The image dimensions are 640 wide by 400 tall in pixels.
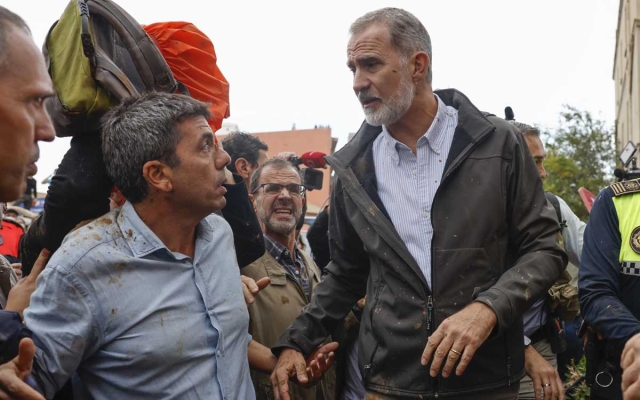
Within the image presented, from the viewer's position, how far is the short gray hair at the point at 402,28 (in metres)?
3.63

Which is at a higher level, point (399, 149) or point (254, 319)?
point (399, 149)

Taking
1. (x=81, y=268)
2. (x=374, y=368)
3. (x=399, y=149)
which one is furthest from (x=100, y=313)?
(x=399, y=149)

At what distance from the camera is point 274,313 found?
4293 millimetres

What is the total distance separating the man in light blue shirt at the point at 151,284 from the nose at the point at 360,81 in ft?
2.86

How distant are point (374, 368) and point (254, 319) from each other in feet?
3.60

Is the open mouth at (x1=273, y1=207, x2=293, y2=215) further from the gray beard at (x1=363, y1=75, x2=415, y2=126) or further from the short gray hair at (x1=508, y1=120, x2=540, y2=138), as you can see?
the short gray hair at (x1=508, y1=120, x2=540, y2=138)

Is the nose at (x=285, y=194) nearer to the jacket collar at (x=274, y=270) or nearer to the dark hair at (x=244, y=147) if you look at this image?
the jacket collar at (x=274, y=270)

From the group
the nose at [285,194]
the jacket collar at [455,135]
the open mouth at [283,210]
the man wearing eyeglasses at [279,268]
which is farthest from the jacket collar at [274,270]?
the jacket collar at [455,135]

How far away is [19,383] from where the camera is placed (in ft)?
7.32

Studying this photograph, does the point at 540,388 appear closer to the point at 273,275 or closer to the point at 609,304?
the point at 609,304

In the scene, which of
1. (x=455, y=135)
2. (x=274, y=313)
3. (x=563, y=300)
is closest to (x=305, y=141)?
(x=563, y=300)

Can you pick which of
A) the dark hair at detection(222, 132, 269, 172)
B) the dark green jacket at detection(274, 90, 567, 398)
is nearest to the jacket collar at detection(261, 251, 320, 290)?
the dark green jacket at detection(274, 90, 567, 398)

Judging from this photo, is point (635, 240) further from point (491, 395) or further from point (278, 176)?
point (278, 176)

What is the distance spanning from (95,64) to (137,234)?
2.25 ft
